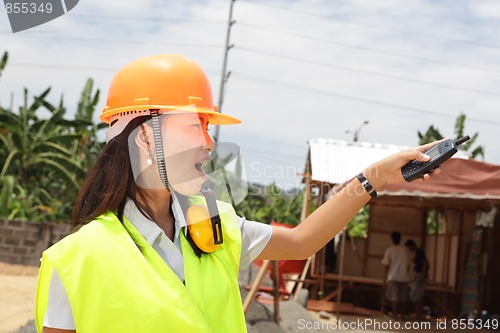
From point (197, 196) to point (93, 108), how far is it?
16.6 meters

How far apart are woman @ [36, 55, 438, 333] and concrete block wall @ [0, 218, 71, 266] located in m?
14.0

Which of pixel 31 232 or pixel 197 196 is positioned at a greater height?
pixel 197 196

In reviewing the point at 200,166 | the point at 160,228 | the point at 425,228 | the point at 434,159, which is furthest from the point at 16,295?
the point at 434,159

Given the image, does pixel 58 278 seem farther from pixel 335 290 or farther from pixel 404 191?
pixel 335 290

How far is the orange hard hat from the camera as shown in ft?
6.37

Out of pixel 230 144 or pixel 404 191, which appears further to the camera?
pixel 404 191

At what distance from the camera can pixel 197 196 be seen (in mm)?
2066

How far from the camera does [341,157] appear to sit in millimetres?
12430

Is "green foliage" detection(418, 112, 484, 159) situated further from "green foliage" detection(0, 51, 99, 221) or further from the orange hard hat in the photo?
the orange hard hat

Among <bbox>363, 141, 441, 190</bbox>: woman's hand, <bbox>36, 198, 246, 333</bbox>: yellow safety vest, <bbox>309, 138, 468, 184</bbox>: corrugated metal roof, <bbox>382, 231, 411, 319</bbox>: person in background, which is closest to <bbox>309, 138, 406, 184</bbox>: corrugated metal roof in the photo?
<bbox>309, 138, 468, 184</bbox>: corrugated metal roof

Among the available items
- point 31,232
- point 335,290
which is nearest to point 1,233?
point 31,232

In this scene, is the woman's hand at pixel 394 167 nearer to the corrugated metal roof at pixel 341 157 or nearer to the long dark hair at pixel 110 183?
the long dark hair at pixel 110 183

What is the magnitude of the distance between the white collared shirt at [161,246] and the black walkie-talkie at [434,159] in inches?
17.5

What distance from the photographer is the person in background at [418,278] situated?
1384 cm
